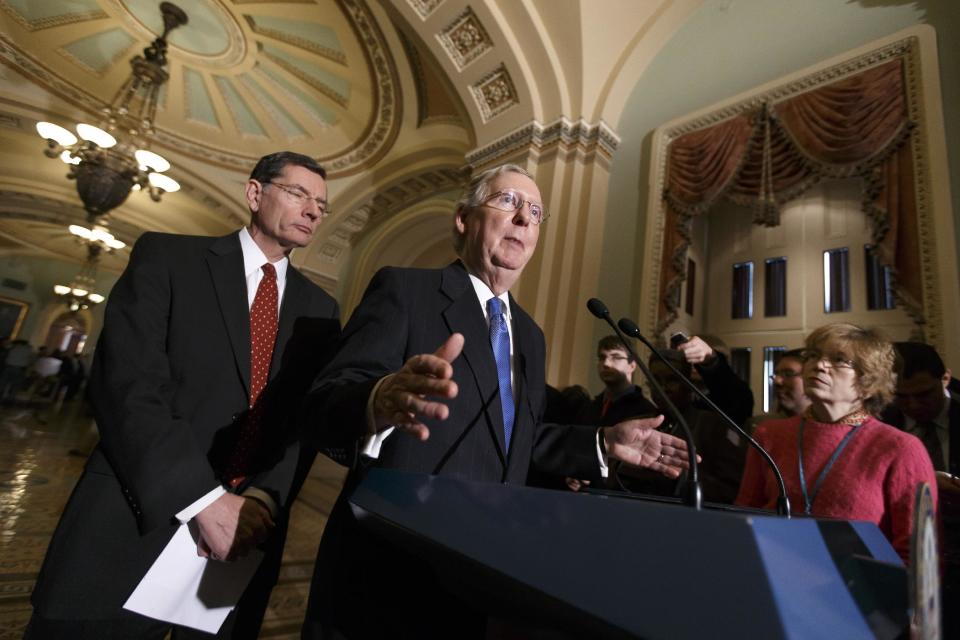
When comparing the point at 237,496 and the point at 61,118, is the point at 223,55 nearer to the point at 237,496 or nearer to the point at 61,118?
the point at 61,118

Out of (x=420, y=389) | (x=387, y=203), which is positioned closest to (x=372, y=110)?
(x=387, y=203)

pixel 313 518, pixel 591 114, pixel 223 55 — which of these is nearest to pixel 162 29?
pixel 223 55

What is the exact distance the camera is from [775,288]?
3.97m

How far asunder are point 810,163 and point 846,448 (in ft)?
8.61

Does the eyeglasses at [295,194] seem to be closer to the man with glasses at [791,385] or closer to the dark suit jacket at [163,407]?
the dark suit jacket at [163,407]

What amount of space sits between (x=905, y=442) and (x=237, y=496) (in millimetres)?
1593

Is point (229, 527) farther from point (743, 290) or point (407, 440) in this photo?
point (743, 290)

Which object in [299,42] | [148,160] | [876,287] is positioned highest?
[299,42]

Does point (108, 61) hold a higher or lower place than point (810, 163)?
higher

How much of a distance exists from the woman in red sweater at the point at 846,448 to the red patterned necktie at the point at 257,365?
52.0 inches

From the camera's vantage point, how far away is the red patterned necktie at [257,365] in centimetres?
102

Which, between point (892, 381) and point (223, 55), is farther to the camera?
point (223, 55)

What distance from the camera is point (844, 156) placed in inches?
118

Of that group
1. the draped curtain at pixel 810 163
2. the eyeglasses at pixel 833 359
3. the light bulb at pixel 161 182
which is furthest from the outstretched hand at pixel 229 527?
the light bulb at pixel 161 182
